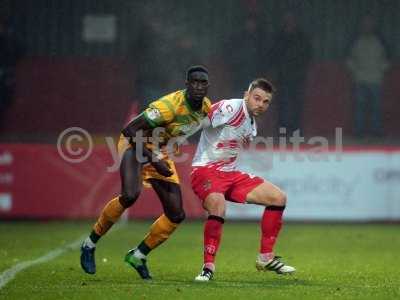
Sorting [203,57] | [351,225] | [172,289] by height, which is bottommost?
[351,225]

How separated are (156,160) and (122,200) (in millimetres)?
551

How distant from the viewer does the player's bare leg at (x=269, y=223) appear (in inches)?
432

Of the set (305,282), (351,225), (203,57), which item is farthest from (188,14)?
(305,282)

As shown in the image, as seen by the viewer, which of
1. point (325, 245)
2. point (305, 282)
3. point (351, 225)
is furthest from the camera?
point (351, 225)

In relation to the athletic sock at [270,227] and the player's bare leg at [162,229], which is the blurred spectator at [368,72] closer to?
the athletic sock at [270,227]

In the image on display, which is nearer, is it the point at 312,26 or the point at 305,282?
the point at 305,282

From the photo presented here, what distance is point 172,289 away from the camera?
9805 mm

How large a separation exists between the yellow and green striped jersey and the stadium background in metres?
7.39

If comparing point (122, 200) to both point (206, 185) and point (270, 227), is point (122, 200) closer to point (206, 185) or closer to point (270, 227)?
point (206, 185)

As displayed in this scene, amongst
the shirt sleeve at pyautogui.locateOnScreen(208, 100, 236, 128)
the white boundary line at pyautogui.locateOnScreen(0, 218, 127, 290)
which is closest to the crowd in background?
the white boundary line at pyautogui.locateOnScreen(0, 218, 127, 290)

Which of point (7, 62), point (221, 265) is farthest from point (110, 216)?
point (7, 62)

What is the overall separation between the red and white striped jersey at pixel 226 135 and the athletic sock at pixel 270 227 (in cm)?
58

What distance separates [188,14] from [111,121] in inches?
89.2

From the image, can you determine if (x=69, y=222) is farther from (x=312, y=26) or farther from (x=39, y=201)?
(x=312, y=26)
